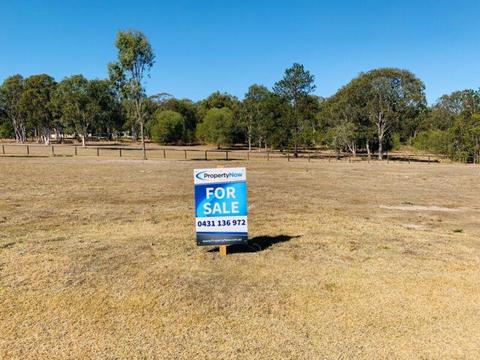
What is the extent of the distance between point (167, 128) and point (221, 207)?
8046cm

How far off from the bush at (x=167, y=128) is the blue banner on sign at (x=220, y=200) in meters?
80.1

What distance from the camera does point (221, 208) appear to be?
7.51 meters

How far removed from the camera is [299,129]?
5656 cm

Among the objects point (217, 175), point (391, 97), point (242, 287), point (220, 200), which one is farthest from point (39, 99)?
point (242, 287)

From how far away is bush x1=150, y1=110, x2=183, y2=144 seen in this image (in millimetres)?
85300

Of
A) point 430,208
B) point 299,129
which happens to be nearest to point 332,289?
point 430,208

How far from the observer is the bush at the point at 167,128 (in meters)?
85.3

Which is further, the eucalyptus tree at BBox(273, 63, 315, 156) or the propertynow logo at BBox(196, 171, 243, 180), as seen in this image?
the eucalyptus tree at BBox(273, 63, 315, 156)

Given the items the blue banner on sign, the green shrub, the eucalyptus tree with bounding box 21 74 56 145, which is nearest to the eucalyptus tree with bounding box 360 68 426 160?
the green shrub

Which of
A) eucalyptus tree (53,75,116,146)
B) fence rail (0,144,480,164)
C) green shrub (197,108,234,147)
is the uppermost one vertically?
eucalyptus tree (53,75,116,146)

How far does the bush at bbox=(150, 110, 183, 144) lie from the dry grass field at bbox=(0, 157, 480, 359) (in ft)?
248

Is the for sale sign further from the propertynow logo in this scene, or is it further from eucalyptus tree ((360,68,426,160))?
eucalyptus tree ((360,68,426,160))

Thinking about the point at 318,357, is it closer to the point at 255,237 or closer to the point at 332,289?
the point at 332,289

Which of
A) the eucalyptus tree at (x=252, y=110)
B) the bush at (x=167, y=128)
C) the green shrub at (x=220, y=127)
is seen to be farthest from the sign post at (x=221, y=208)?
the bush at (x=167, y=128)
